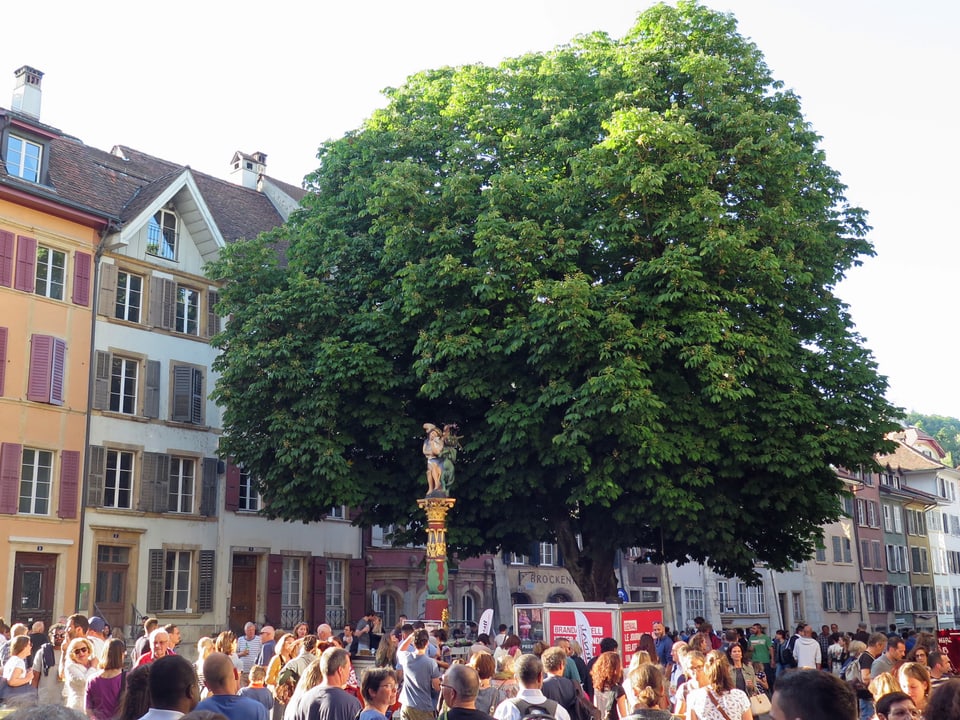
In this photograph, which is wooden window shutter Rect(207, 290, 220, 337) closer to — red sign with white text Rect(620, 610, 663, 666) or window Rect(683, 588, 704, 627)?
red sign with white text Rect(620, 610, 663, 666)

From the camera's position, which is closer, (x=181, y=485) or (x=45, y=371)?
(x=45, y=371)

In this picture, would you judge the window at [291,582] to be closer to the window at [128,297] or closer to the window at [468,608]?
the window at [468,608]

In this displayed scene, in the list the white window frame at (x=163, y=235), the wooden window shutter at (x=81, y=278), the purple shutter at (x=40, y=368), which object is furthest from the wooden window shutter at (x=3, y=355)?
the white window frame at (x=163, y=235)

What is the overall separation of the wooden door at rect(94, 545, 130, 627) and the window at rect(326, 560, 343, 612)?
8137 millimetres

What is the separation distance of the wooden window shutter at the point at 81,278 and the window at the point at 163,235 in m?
2.23

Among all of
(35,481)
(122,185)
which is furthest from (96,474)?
(122,185)

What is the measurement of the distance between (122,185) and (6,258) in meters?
6.07

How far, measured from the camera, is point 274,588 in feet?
114

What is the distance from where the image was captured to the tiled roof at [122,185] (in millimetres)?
31055

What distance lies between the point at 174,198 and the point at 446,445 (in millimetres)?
15577

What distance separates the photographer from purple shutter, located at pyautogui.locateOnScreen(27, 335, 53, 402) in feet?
95.2

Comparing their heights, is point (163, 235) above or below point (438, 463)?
above

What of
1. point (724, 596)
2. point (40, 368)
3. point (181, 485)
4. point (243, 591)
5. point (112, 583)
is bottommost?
point (724, 596)

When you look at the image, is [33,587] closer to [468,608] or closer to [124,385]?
[124,385]
